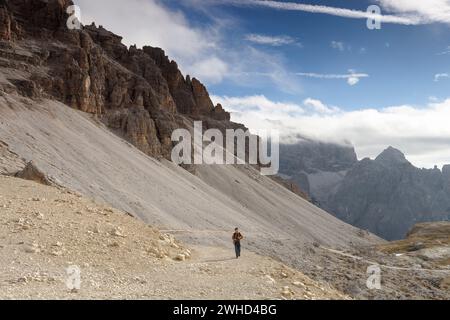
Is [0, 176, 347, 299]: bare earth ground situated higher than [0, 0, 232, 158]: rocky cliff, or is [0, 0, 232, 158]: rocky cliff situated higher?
[0, 0, 232, 158]: rocky cliff

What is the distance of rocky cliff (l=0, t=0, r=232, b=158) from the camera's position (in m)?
81.3

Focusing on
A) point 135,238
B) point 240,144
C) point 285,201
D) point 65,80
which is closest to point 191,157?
point 285,201

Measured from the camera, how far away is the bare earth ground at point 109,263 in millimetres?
14086
